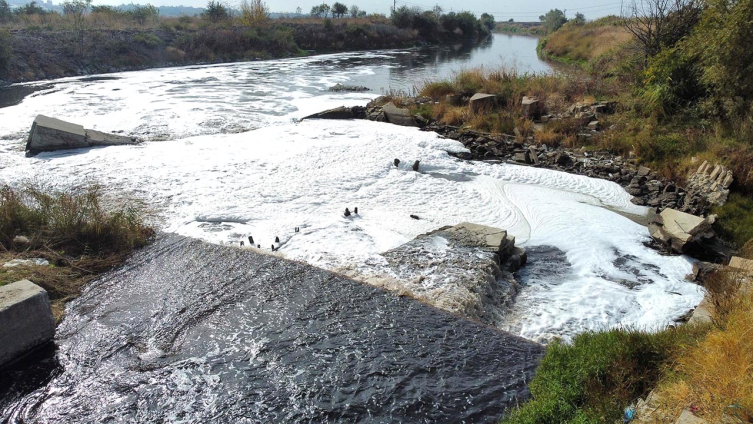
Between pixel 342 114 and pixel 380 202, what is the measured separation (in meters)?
7.87

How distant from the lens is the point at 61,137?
1232 centimetres

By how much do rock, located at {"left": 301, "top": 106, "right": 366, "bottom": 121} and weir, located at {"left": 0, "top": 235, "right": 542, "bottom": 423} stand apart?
10.6m

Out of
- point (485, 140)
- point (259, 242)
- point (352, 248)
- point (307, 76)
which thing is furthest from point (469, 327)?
point (307, 76)

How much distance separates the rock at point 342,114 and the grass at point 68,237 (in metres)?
9.48

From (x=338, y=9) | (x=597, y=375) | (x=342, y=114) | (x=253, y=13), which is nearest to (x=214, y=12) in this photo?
(x=253, y=13)

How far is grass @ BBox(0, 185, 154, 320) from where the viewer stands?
671 cm

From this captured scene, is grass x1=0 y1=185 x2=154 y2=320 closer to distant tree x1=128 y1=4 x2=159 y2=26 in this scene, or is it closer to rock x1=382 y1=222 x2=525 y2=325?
rock x1=382 y1=222 x2=525 y2=325

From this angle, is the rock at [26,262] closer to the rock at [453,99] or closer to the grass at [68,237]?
the grass at [68,237]

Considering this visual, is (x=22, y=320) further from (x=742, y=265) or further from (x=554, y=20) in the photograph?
(x=554, y=20)

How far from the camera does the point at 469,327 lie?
5676 millimetres

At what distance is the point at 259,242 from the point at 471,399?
4.53m

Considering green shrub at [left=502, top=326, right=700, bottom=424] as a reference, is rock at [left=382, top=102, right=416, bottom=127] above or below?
above

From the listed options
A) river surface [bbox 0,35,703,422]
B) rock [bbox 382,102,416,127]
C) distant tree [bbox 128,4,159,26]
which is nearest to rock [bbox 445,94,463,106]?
rock [bbox 382,102,416,127]

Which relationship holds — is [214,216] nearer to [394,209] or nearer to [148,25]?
[394,209]
